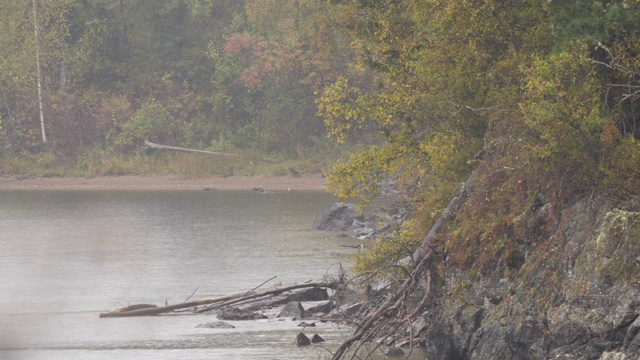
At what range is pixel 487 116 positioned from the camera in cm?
2652

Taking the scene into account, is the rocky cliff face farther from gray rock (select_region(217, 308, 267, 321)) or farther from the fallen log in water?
the fallen log in water

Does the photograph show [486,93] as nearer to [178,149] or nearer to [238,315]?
[238,315]

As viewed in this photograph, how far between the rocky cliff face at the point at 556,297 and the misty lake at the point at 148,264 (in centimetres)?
311

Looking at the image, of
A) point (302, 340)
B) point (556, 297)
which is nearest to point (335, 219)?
point (302, 340)

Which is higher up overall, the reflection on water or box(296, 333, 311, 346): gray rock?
box(296, 333, 311, 346): gray rock

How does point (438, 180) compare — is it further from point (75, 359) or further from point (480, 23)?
point (75, 359)

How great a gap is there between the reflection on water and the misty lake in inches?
1.7

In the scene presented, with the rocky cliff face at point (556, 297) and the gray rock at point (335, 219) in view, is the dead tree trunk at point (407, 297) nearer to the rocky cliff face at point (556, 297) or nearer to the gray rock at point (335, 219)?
the rocky cliff face at point (556, 297)

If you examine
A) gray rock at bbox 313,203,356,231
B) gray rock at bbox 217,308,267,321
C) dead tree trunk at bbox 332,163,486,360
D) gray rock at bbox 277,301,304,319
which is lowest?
gray rock at bbox 313,203,356,231

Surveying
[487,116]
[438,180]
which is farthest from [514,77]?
[438,180]

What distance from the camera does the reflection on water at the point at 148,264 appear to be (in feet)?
87.6

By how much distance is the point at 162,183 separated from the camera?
7719cm

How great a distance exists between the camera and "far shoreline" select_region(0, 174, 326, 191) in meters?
74.6

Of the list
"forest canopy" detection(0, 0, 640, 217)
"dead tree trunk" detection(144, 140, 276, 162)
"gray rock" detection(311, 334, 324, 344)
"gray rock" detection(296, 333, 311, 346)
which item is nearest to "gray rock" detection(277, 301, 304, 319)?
"forest canopy" detection(0, 0, 640, 217)
